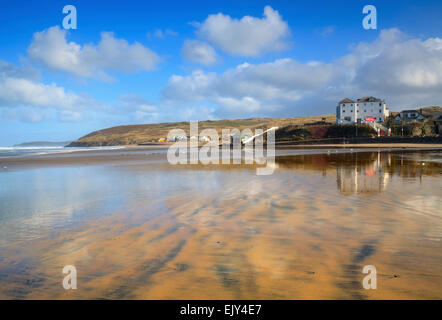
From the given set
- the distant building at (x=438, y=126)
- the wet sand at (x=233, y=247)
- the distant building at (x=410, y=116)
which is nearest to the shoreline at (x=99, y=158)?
the wet sand at (x=233, y=247)

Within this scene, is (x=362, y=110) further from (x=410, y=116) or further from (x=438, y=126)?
(x=438, y=126)

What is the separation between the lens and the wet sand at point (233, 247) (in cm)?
362

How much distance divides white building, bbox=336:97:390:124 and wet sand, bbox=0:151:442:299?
3822 inches

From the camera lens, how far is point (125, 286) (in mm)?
3717

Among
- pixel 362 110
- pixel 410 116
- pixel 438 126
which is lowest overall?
pixel 438 126

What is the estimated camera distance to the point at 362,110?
316ft

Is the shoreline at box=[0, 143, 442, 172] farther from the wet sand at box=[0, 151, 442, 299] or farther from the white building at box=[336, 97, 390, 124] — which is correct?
the white building at box=[336, 97, 390, 124]

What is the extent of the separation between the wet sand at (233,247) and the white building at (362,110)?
9708 centimetres

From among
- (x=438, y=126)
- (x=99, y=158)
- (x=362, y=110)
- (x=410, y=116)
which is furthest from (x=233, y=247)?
(x=410, y=116)

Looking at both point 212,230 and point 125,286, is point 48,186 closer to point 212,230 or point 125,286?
point 212,230

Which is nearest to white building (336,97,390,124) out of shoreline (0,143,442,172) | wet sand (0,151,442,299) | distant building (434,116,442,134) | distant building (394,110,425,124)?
distant building (394,110,425,124)

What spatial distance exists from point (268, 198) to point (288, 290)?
5.49 meters

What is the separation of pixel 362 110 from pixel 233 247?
105 meters

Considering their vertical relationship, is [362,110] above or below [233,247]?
above
